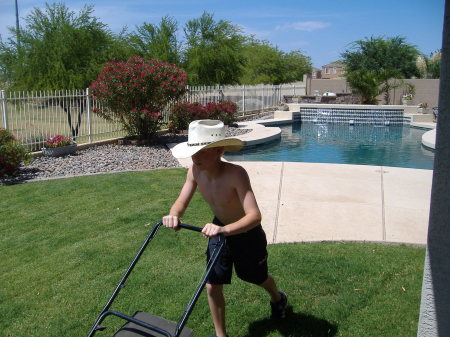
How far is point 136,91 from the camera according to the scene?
13016mm

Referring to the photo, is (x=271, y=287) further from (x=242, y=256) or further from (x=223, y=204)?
(x=223, y=204)

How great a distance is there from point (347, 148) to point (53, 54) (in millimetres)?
9780

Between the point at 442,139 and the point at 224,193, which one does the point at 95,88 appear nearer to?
the point at 224,193

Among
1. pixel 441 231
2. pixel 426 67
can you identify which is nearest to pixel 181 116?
pixel 441 231

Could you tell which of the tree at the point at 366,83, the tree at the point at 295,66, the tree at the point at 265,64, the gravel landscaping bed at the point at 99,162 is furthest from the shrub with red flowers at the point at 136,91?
the tree at the point at 295,66

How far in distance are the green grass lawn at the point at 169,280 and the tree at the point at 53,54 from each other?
8.88 metres

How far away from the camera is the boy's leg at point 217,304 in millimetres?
3139

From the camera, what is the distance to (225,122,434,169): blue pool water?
1266cm

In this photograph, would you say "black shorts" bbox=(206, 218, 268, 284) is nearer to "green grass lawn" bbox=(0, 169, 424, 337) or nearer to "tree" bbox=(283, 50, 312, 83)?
"green grass lawn" bbox=(0, 169, 424, 337)

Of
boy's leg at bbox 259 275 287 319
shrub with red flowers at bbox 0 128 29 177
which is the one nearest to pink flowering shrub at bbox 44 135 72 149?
shrub with red flowers at bbox 0 128 29 177

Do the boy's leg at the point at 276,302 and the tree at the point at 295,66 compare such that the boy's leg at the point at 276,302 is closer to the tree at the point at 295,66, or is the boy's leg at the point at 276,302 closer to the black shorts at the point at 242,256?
the black shorts at the point at 242,256

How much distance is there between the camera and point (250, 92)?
24250 mm

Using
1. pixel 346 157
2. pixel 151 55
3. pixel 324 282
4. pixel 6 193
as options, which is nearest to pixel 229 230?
pixel 324 282

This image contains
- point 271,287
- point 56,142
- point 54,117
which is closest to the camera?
point 271,287
